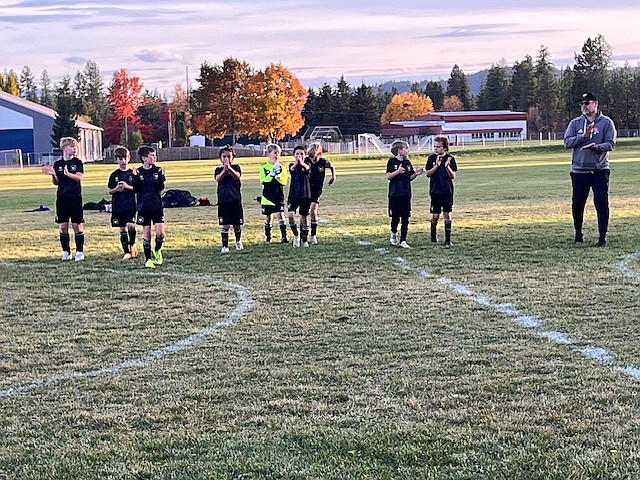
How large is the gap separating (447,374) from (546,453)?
1582 millimetres

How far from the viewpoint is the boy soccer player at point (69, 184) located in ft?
41.2

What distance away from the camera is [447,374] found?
612 centimetres

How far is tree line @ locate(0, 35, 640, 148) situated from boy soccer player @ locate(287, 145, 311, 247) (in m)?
66.8

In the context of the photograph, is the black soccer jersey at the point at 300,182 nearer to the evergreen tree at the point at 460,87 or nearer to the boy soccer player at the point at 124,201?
the boy soccer player at the point at 124,201

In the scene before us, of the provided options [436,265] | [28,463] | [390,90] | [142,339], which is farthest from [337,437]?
[390,90]

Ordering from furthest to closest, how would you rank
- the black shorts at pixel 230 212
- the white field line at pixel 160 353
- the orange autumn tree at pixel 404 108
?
1. the orange autumn tree at pixel 404 108
2. the black shorts at pixel 230 212
3. the white field line at pixel 160 353

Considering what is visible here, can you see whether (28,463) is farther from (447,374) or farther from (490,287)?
(490,287)

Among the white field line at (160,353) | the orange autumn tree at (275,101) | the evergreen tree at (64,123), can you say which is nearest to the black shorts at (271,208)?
the white field line at (160,353)

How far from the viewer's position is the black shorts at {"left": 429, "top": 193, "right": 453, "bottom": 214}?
13.3 m

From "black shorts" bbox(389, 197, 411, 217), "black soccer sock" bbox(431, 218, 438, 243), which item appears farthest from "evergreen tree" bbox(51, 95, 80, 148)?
"black shorts" bbox(389, 197, 411, 217)

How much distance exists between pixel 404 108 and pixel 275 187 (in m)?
134

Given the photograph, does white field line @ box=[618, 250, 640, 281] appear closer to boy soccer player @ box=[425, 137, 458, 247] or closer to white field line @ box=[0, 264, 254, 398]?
boy soccer player @ box=[425, 137, 458, 247]

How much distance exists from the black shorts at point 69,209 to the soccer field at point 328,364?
68 centimetres

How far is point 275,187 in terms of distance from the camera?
45.8 ft
